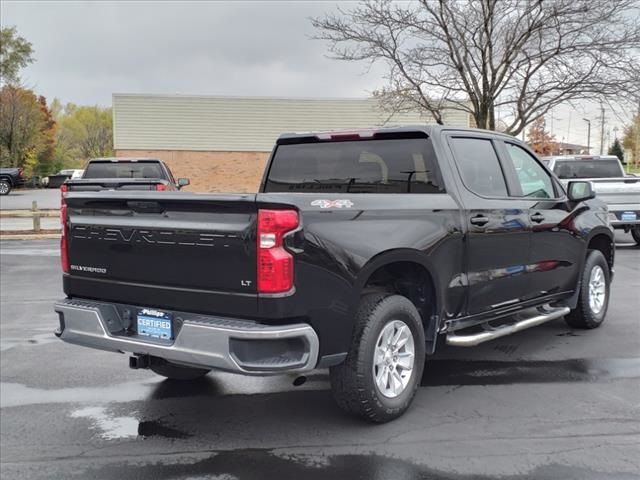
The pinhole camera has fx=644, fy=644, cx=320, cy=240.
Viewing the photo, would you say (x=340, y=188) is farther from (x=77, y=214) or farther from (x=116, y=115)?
(x=116, y=115)

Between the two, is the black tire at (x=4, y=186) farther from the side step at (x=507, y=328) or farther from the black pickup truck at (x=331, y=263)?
the side step at (x=507, y=328)

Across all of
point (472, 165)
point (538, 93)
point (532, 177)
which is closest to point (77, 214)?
point (472, 165)

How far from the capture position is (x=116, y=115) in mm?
33906

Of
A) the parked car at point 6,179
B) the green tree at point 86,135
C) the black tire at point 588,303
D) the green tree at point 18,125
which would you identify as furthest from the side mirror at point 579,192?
the green tree at point 86,135

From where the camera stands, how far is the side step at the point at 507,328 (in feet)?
15.7

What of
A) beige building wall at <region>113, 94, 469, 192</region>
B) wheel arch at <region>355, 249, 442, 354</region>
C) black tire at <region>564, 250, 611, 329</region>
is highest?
beige building wall at <region>113, 94, 469, 192</region>

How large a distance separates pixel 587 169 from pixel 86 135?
75.8 metres

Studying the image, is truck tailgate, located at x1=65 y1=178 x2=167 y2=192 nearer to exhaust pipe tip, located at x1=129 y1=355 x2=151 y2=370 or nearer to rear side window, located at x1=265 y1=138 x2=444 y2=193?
rear side window, located at x1=265 y1=138 x2=444 y2=193

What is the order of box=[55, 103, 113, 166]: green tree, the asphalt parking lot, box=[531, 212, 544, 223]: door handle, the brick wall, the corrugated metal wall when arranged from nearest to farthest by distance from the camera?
the asphalt parking lot < box=[531, 212, 544, 223]: door handle < the corrugated metal wall < the brick wall < box=[55, 103, 113, 166]: green tree

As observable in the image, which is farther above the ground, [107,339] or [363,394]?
[107,339]

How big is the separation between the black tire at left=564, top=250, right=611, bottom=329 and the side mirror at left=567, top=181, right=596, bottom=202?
2.52ft

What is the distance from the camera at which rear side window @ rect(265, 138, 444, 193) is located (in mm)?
4992

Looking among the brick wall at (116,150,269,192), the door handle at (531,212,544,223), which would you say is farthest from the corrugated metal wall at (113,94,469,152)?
the door handle at (531,212,544,223)

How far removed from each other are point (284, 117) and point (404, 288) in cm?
3077
